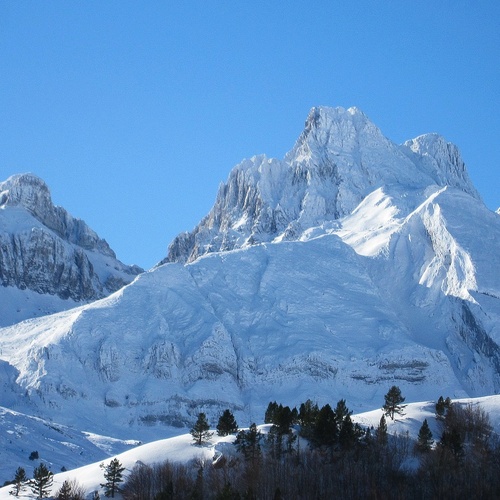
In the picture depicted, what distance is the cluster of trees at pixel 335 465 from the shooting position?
95.8m

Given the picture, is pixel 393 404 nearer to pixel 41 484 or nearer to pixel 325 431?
pixel 325 431

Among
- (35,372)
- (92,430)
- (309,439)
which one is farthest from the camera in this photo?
(35,372)

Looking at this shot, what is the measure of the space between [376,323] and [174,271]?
36903mm

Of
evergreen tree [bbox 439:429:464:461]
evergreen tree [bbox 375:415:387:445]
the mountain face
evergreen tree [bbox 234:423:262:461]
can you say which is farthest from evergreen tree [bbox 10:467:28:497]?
the mountain face

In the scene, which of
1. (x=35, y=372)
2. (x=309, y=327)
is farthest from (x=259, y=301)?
(x=35, y=372)

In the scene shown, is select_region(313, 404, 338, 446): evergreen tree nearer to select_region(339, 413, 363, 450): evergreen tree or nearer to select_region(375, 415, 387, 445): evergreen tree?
select_region(339, 413, 363, 450): evergreen tree

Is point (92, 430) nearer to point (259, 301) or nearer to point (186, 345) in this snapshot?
point (186, 345)

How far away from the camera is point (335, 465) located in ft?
333

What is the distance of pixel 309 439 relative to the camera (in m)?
106

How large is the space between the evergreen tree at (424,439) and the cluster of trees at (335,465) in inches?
Answer: 3.7

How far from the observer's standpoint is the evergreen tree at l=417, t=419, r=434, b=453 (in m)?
104

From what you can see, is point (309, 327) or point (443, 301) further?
point (443, 301)

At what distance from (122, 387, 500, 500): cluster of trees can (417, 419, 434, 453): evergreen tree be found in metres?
0.09

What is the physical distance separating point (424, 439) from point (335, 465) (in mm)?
9328
